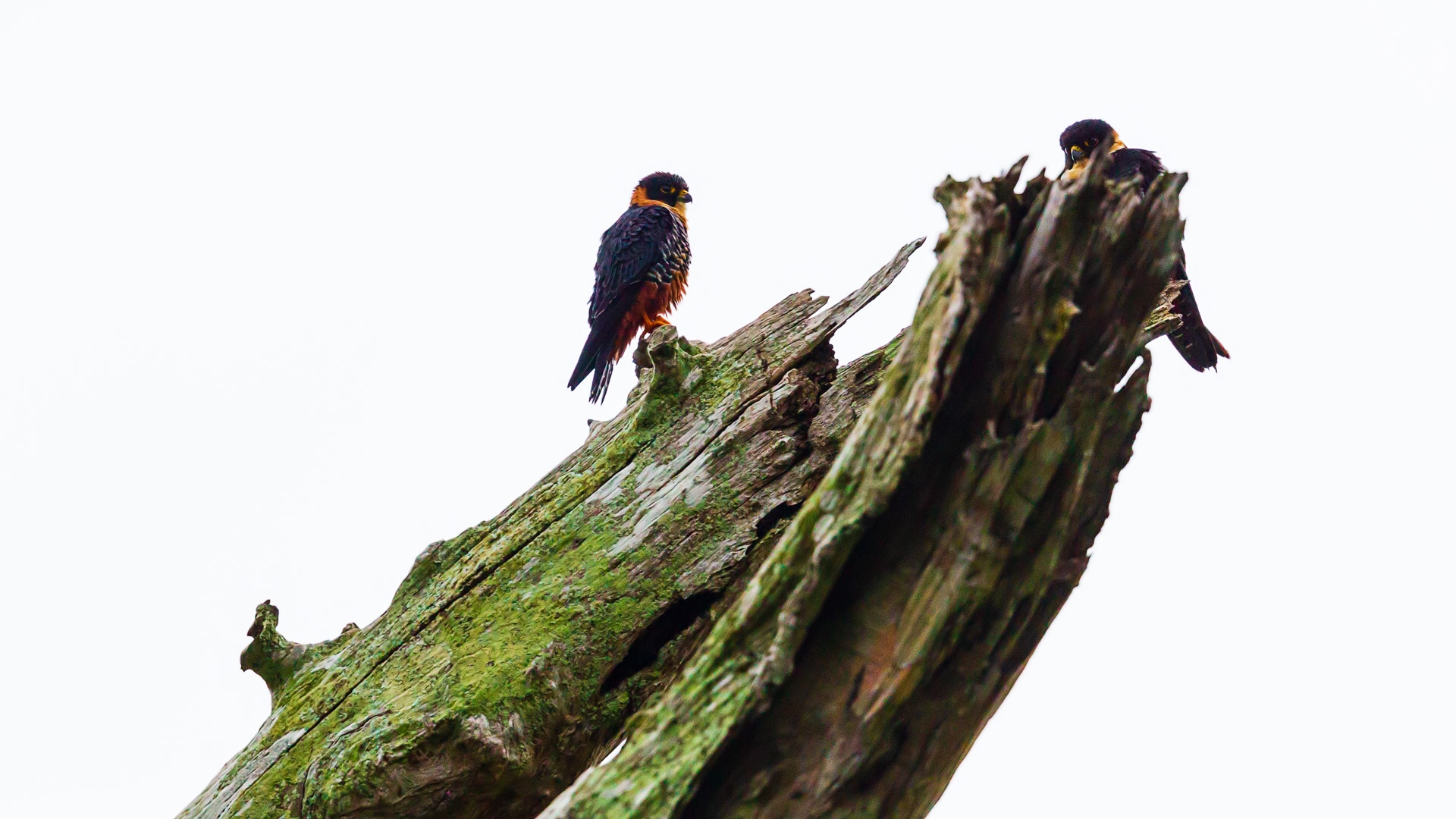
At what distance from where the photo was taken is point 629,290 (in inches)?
325

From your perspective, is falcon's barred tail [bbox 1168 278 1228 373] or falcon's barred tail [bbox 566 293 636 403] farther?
falcon's barred tail [bbox 566 293 636 403]

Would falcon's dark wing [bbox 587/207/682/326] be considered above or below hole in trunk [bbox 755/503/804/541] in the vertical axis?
above

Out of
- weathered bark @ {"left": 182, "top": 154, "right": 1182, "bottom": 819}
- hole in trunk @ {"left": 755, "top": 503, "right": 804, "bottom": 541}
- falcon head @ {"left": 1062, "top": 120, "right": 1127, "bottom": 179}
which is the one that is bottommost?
weathered bark @ {"left": 182, "top": 154, "right": 1182, "bottom": 819}

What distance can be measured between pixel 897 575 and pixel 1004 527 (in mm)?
218

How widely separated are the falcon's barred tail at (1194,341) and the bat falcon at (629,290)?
12.2 ft

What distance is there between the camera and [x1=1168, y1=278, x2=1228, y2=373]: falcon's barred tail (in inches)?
235

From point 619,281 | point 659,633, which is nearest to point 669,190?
point 619,281

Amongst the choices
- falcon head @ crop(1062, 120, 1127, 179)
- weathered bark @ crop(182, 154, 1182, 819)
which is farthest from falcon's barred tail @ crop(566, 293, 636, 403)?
weathered bark @ crop(182, 154, 1182, 819)

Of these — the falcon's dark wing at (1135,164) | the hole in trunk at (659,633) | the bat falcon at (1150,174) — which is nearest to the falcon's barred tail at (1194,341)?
the bat falcon at (1150,174)

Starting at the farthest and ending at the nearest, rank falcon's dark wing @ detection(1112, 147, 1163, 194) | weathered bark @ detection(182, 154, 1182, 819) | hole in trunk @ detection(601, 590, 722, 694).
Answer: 1. falcon's dark wing @ detection(1112, 147, 1163, 194)
2. hole in trunk @ detection(601, 590, 722, 694)
3. weathered bark @ detection(182, 154, 1182, 819)

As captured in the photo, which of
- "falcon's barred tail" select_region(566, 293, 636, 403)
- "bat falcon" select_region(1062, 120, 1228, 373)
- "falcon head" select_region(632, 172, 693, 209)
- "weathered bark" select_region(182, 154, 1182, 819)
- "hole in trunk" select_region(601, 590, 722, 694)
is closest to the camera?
"weathered bark" select_region(182, 154, 1182, 819)

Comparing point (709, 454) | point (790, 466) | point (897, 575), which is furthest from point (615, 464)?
point (897, 575)

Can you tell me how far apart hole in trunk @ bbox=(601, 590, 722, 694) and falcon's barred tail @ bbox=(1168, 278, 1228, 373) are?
3.46 meters

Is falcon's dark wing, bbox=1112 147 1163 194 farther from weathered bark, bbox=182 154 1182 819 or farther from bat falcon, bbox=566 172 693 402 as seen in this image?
weathered bark, bbox=182 154 1182 819
